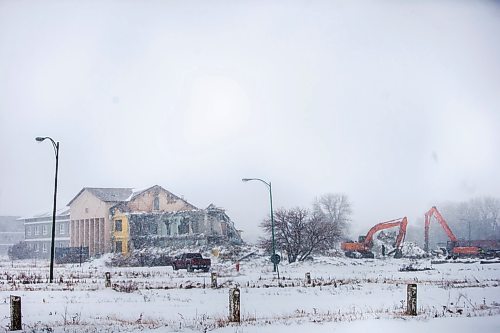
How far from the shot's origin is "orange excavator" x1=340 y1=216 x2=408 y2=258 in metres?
36.3

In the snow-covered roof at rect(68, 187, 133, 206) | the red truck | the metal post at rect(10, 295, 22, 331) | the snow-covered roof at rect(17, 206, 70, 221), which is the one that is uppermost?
the snow-covered roof at rect(68, 187, 133, 206)

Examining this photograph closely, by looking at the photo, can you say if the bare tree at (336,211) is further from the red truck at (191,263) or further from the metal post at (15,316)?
the metal post at (15,316)

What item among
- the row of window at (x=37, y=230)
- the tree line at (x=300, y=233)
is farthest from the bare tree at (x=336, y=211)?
the row of window at (x=37, y=230)

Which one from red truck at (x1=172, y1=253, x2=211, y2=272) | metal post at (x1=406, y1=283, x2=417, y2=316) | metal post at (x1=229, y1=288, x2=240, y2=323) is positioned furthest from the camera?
red truck at (x1=172, y1=253, x2=211, y2=272)

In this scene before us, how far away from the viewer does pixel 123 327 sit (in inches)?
420

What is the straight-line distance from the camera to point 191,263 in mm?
27156

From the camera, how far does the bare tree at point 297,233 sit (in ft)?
102

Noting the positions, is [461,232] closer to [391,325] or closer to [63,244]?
[63,244]

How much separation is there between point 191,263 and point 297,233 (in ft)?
23.9

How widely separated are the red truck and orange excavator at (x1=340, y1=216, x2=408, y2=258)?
1223cm

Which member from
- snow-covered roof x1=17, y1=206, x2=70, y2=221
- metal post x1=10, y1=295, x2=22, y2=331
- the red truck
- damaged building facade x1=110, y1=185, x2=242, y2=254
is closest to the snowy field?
metal post x1=10, y1=295, x2=22, y2=331

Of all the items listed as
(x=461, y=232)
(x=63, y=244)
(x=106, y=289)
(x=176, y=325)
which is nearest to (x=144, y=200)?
(x=63, y=244)

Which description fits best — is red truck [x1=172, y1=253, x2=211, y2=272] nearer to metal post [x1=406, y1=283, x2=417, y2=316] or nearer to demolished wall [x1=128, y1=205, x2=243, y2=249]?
demolished wall [x1=128, y1=205, x2=243, y2=249]

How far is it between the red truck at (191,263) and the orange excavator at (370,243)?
1223 centimetres
